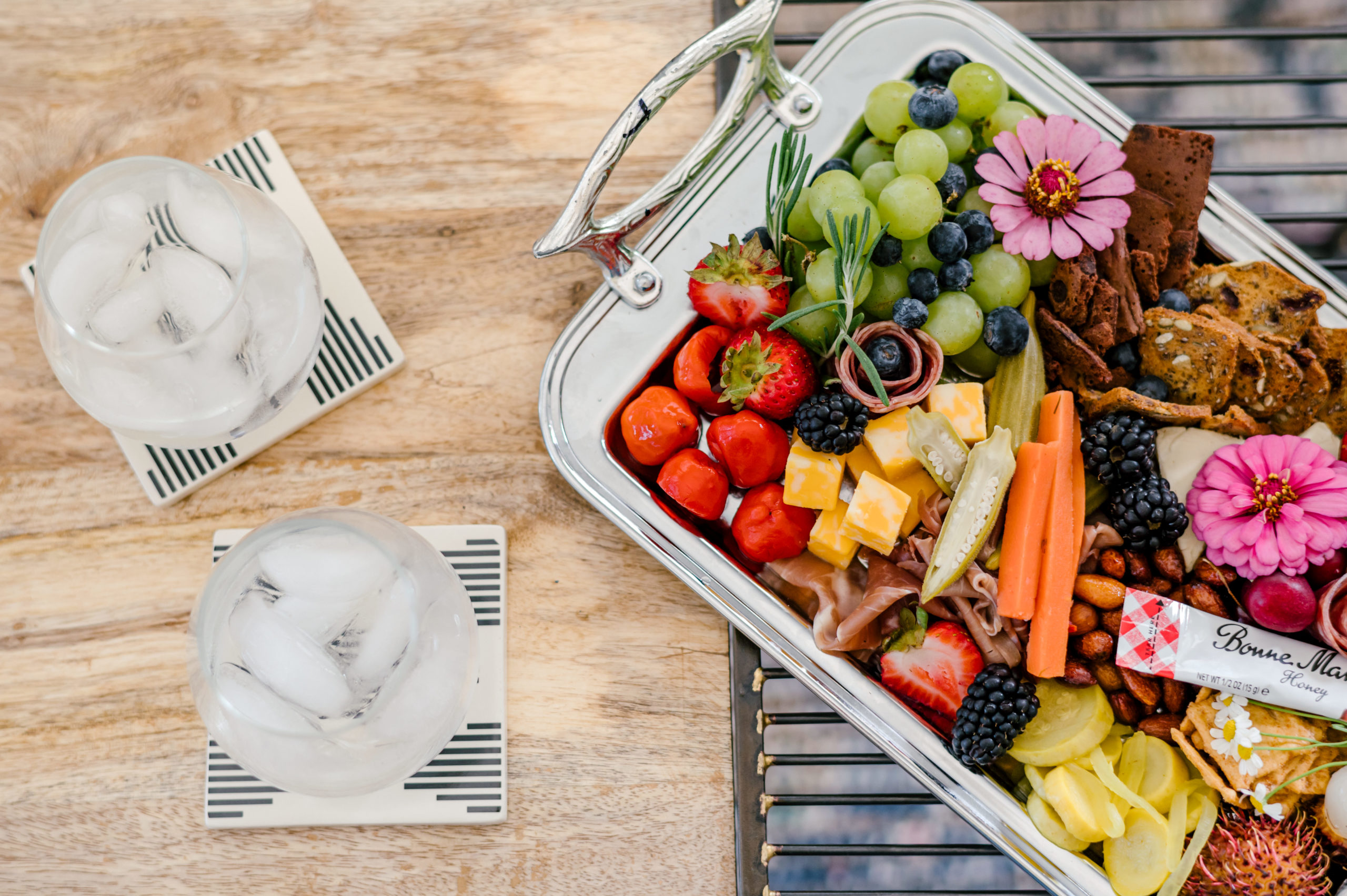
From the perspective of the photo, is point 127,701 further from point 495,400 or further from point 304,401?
point 495,400

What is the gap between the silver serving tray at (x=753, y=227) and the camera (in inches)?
33.3

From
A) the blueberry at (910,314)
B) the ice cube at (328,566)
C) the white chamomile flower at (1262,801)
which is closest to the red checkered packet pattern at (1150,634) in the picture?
the white chamomile flower at (1262,801)

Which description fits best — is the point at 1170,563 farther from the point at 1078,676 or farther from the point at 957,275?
the point at 957,275

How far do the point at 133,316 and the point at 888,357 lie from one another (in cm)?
70

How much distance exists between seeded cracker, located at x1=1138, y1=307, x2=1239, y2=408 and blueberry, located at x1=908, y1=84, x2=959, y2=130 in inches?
11.0

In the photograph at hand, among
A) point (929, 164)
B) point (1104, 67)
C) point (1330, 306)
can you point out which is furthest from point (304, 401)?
point (1104, 67)

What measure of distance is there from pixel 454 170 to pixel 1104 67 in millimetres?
999

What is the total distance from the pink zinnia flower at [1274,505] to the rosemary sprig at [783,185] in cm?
47

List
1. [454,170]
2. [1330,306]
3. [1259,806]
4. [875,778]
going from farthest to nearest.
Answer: [875,778] → [454,170] → [1330,306] → [1259,806]

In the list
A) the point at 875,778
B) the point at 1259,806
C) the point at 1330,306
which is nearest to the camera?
the point at 1259,806

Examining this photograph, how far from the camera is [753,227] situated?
2.99ft

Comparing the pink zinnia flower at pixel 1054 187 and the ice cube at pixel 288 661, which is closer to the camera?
the ice cube at pixel 288 661

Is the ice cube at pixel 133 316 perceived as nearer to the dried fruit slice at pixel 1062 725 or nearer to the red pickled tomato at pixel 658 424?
the red pickled tomato at pixel 658 424

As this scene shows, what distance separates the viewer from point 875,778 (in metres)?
1.33
